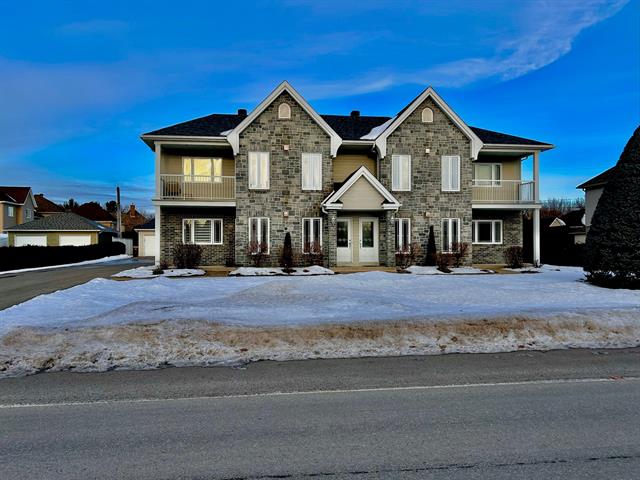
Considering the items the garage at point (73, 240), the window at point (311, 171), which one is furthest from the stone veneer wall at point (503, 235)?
the garage at point (73, 240)

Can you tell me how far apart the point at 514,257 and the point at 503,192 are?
161 inches

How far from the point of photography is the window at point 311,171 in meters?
22.7

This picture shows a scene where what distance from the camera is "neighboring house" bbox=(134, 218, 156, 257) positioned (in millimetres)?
41719

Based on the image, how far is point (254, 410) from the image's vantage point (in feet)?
16.4

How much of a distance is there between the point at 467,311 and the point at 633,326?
3.09 meters

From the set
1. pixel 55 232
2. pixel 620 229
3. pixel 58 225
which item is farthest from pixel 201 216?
pixel 58 225

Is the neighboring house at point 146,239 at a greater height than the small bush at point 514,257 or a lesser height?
greater

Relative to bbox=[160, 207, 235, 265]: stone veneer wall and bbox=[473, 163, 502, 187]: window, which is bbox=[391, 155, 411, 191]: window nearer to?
bbox=[473, 163, 502, 187]: window

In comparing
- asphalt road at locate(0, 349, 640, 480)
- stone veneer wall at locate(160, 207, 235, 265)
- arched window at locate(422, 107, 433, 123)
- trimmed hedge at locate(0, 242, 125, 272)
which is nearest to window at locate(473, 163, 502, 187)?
arched window at locate(422, 107, 433, 123)

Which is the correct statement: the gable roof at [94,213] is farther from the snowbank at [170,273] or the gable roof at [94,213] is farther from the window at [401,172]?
the window at [401,172]

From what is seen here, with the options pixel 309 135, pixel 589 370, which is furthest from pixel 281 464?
pixel 309 135

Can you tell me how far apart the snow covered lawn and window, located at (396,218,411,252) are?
10.0 meters

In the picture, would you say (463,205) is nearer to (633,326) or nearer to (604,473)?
(633,326)

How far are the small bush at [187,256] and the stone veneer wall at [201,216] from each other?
1.82 meters
